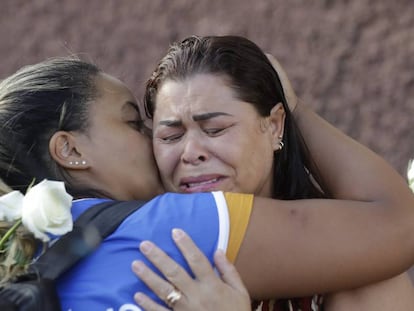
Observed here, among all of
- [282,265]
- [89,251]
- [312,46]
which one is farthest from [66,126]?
[312,46]

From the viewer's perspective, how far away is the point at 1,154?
269 cm

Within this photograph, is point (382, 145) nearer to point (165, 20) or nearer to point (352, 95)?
point (352, 95)

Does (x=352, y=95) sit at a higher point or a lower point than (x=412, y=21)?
lower

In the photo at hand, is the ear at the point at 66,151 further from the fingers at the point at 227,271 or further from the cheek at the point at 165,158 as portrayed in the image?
the fingers at the point at 227,271

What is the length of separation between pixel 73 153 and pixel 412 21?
1662mm

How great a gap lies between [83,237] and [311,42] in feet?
6.35

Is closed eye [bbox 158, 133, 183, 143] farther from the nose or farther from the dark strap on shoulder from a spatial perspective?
the dark strap on shoulder

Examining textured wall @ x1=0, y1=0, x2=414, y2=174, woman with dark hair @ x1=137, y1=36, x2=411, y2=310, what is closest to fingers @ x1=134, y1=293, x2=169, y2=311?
woman with dark hair @ x1=137, y1=36, x2=411, y2=310

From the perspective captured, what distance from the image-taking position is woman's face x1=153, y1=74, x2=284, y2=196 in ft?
8.96

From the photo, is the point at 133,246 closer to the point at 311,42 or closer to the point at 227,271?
the point at 227,271

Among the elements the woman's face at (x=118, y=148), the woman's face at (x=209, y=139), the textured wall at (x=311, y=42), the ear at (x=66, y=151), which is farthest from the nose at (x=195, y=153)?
the textured wall at (x=311, y=42)

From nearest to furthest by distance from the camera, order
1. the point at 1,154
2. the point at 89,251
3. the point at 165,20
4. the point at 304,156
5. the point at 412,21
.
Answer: the point at 89,251 → the point at 1,154 → the point at 304,156 → the point at 412,21 → the point at 165,20

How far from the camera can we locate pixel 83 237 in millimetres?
A: 2357

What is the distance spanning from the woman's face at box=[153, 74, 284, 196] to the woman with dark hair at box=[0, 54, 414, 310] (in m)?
0.03
